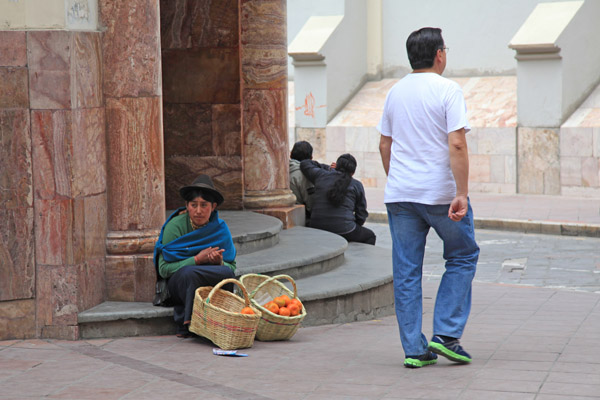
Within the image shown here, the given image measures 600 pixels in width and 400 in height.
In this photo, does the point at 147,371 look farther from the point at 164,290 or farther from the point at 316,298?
the point at 316,298

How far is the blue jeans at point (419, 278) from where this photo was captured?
18.7 feet

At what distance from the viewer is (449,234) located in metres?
5.66

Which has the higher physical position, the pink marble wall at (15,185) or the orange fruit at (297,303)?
the pink marble wall at (15,185)

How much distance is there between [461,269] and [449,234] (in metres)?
0.22

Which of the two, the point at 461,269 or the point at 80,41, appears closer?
the point at 461,269

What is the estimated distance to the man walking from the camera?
5.59 meters

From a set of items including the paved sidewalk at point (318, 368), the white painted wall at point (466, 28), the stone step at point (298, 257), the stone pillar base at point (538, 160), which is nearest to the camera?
the paved sidewalk at point (318, 368)

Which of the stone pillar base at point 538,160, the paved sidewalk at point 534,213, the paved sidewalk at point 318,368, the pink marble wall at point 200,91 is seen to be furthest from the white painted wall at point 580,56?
the paved sidewalk at point 318,368

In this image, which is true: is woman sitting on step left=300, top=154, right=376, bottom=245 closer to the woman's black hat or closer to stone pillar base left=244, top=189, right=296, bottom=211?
stone pillar base left=244, top=189, right=296, bottom=211

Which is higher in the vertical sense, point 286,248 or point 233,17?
point 233,17

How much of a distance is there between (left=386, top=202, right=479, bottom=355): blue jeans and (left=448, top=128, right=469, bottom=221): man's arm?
0.76 feet

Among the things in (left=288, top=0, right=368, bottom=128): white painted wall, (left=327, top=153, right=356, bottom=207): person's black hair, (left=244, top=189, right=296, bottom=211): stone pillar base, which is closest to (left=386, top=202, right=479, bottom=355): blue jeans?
(left=327, top=153, right=356, bottom=207): person's black hair

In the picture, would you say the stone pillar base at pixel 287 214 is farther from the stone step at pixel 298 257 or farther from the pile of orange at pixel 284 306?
the pile of orange at pixel 284 306

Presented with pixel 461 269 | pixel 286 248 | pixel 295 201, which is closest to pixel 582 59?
pixel 295 201
